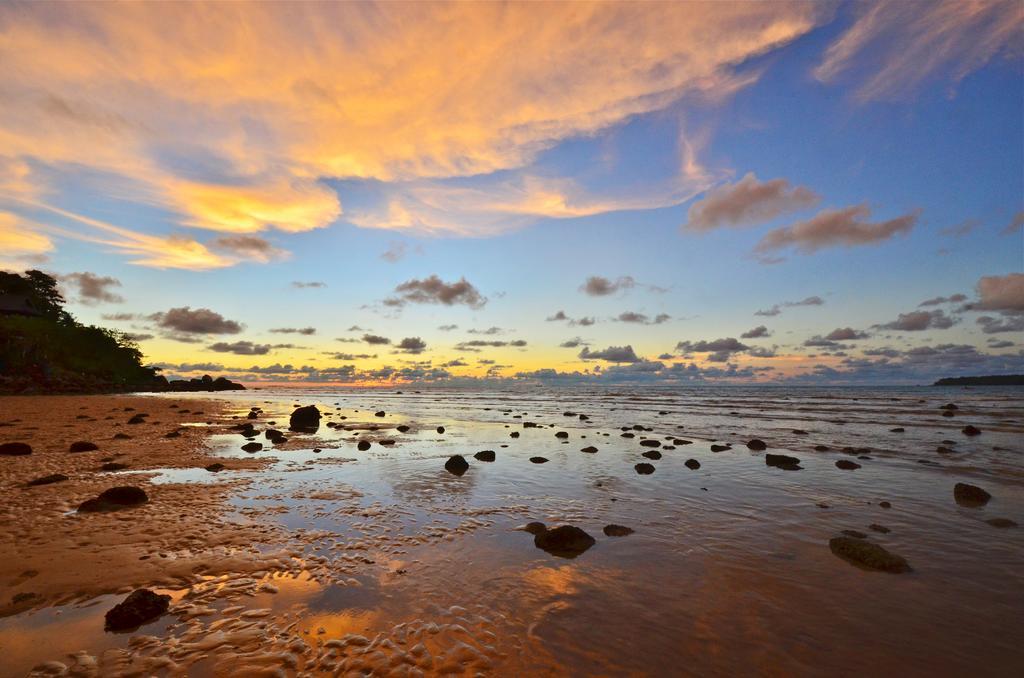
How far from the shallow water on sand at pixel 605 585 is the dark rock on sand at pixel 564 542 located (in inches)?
8.8

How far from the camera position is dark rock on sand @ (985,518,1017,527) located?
10.0 metres

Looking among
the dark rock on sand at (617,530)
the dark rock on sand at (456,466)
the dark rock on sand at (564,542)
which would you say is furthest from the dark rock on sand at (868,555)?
the dark rock on sand at (456,466)

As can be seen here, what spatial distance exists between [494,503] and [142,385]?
114356 millimetres

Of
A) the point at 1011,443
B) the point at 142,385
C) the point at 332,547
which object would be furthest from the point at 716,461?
the point at 142,385

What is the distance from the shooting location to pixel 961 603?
6559 millimetres

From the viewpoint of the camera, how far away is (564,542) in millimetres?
8492

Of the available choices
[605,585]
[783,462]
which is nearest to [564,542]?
[605,585]

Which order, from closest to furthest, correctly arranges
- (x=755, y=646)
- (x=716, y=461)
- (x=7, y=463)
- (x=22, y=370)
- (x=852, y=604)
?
(x=755, y=646)
(x=852, y=604)
(x=7, y=463)
(x=716, y=461)
(x=22, y=370)

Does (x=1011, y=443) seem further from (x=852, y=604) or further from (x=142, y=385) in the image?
(x=142, y=385)

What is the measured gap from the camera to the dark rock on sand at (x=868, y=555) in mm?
7777

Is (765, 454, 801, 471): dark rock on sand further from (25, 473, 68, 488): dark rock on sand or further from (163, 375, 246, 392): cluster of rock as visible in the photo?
(163, 375, 246, 392): cluster of rock

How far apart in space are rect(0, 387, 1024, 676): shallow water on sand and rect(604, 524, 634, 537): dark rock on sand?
26cm

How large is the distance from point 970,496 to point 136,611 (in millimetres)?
19092

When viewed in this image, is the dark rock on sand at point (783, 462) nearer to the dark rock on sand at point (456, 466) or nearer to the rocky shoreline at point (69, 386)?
the dark rock on sand at point (456, 466)
